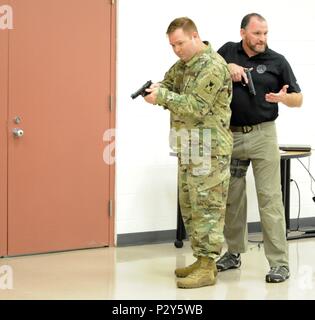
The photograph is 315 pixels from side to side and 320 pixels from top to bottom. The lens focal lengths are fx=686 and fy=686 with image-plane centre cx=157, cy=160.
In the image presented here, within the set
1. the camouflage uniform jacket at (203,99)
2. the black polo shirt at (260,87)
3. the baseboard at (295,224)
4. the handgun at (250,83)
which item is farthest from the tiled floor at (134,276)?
the handgun at (250,83)

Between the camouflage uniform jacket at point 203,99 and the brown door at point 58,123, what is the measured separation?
3.72 feet

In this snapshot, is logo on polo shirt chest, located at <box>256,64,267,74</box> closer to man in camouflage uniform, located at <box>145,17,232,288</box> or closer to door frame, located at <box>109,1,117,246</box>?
man in camouflage uniform, located at <box>145,17,232,288</box>

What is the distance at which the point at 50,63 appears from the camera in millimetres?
5020

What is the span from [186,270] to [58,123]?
1.53 meters

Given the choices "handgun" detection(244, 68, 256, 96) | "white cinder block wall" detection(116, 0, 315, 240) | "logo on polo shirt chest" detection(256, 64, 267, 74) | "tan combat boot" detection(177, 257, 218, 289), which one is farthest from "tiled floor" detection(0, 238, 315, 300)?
"logo on polo shirt chest" detection(256, 64, 267, 74)

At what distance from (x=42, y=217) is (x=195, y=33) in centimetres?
192

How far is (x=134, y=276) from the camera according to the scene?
4492 millimetres

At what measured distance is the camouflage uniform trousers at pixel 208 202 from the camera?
13.6ft

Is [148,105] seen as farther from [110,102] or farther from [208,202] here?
[208,202]

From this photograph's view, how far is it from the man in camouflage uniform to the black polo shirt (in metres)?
0.17

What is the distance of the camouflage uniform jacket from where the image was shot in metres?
3.96

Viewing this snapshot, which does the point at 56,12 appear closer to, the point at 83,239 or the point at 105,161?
the point at 105,161

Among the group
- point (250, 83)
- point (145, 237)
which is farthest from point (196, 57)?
point (145, 237)
